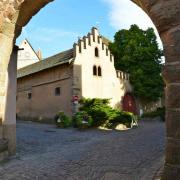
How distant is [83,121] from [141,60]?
13.3 meters

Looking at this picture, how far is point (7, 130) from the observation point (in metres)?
8.93

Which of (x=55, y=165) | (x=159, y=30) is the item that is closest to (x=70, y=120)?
(x=55, y=165)

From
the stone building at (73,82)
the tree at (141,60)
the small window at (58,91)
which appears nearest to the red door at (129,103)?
the stone building at (73,82)

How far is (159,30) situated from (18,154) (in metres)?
6.86

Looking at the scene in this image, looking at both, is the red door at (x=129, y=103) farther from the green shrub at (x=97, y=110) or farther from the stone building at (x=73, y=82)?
the green shrub at (x=97, y=110)

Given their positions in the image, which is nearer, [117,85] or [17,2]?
[17,2]

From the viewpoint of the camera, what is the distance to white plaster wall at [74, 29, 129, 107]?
23.1m

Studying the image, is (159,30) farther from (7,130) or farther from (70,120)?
(70,120)

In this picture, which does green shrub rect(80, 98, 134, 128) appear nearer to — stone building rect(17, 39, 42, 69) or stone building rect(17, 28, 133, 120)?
stone building rect(17, 28, 133, 120)

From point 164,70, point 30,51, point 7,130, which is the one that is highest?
point 30,51

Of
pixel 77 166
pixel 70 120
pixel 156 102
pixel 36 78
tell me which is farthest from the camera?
pixel 156 102

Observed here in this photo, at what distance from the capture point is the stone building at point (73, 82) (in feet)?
74.2

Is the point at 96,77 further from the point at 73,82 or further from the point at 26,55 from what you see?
the point at 26,55

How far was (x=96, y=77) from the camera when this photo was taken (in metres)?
24.4
